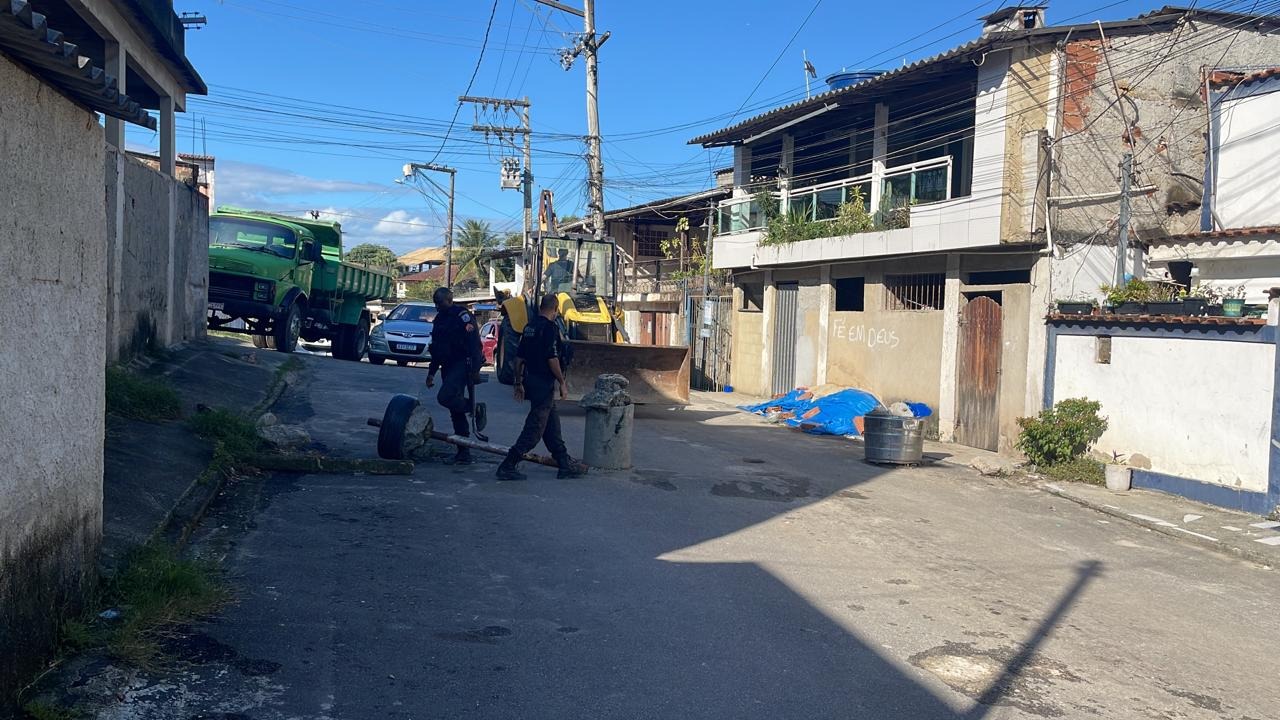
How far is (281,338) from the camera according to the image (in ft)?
65.8

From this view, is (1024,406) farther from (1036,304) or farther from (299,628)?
(299,628)

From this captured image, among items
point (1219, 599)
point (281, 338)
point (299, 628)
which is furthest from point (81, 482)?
point (281, 338)

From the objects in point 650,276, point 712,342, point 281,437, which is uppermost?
point 650,276

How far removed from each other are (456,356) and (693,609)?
17.5 feet

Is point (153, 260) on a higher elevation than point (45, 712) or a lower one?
higher

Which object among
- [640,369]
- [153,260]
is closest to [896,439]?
[640,369]

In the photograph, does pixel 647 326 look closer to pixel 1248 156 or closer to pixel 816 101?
pixel 816 101

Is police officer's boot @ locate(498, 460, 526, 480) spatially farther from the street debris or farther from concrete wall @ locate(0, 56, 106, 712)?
concrete wall @ locate(0, 56, 106, 712)

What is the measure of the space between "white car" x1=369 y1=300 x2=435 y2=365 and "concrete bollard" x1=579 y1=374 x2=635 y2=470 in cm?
1434

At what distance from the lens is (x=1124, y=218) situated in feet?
46.4

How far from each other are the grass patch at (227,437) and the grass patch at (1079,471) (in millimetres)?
9582

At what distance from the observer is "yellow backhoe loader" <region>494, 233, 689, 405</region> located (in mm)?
16391

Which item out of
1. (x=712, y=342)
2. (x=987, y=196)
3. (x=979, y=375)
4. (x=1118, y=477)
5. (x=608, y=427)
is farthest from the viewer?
(x=712, y=342)

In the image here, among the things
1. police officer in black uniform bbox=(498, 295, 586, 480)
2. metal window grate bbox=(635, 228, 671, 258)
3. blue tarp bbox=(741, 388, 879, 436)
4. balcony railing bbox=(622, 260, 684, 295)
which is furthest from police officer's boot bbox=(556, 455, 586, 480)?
metal window grate bbox=(635, 228, 671, 258)
